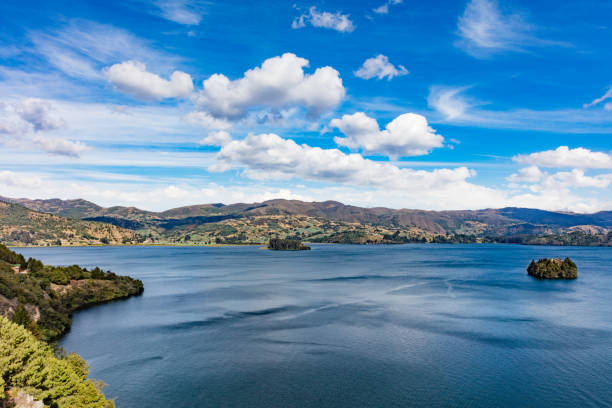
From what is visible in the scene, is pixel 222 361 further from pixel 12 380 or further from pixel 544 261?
pixel 544 261

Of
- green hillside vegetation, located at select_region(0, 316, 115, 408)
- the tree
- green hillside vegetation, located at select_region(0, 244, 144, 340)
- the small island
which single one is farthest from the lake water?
the small island

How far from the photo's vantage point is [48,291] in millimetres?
104438

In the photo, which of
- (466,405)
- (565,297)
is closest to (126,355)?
(466,405)

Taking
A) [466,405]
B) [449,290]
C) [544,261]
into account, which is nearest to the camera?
[466,405]

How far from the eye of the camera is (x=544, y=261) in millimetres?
189875

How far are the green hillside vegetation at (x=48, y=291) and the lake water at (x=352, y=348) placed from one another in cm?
582

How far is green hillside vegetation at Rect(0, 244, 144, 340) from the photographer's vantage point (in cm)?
8281

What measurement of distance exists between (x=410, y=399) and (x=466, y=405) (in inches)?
298

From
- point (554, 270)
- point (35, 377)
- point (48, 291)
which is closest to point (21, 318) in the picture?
point (48, 291)

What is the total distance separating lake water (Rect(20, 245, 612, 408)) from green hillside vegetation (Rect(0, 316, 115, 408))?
10.5 metres

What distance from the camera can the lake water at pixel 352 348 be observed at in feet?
181

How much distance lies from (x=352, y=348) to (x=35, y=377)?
5328 centimetres

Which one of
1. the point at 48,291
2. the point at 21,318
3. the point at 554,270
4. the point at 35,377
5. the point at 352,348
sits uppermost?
the point at 35,377

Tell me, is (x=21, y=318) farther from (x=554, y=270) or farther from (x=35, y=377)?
(x=554, y=270)
